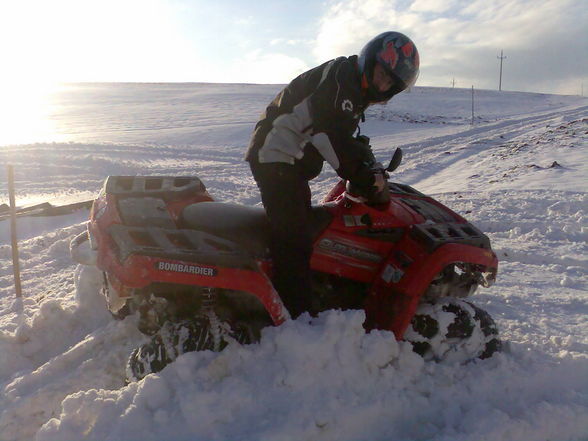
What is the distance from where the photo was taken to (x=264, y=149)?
2875 millimetres

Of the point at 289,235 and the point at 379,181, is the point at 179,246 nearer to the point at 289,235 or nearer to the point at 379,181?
the point at 289,235

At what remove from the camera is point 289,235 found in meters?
2.73

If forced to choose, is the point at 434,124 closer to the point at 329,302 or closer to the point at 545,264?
the point at 545,264

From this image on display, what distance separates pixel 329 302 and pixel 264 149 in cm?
105

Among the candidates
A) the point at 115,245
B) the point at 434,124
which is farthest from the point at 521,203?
the point at 434,124

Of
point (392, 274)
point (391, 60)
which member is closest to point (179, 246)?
point (392, 274)

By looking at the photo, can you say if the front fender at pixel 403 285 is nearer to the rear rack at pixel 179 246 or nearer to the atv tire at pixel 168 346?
the rear rack at pixel 179 246

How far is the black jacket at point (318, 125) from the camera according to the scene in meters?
2.71

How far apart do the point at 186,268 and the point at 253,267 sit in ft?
1.17

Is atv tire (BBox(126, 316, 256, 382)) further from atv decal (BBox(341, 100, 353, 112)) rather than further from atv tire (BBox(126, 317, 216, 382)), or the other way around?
atv decal (BBox(341, 100, 353, 112))

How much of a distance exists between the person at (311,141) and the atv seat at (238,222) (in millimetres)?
72

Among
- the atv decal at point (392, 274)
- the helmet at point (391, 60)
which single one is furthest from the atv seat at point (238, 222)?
the helmet at point (391, 60)

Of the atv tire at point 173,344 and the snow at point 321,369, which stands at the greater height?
the atv tire at point 173,344

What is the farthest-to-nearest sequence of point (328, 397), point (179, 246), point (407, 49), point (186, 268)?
1. point (407, 49)
2. point (179, 246)
3. point (186, 268)
4. point (328, 397)
